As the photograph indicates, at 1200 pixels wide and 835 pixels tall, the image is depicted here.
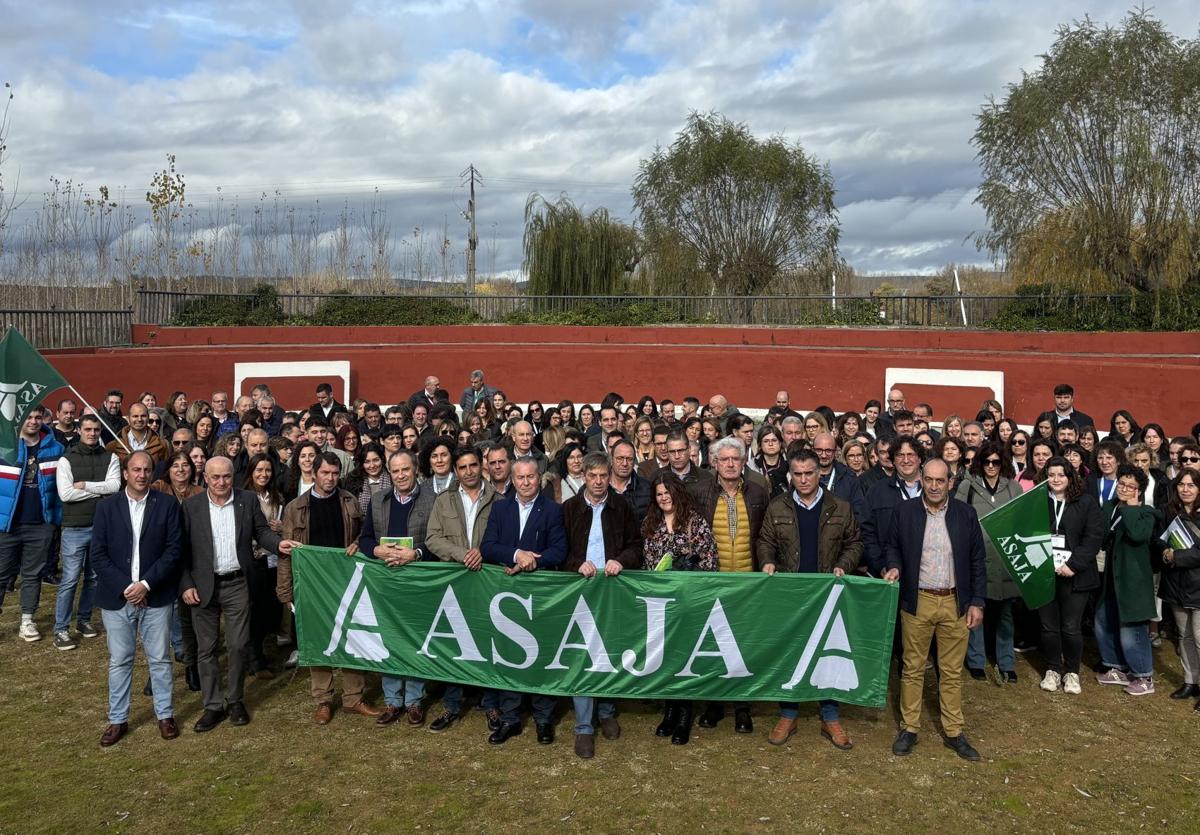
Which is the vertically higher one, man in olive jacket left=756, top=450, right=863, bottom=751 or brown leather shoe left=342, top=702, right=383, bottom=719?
man in olive jacket left=756, top=450, right=863, bottom=751

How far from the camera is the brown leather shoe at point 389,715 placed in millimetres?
6614

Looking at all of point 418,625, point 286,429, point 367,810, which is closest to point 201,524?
point 418,625

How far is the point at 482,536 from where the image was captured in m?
6.61

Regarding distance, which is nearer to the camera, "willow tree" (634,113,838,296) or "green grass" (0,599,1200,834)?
"green grass" (0,599,1200,834)

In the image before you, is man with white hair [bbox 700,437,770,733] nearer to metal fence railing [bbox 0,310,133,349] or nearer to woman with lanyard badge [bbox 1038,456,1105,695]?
woman with lanyard badge [bbox 1038,456,1105,695]

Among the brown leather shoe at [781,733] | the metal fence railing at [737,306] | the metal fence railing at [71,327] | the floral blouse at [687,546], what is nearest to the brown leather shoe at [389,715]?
the floral blouse at [687,546]

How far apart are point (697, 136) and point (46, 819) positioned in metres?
24.9

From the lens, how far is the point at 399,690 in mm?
6734

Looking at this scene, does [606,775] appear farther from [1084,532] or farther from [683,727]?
[1084,532]

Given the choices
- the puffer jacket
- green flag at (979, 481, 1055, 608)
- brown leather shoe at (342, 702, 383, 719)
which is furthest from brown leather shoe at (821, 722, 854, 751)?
the puffer jacket

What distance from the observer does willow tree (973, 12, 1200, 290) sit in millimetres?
18859

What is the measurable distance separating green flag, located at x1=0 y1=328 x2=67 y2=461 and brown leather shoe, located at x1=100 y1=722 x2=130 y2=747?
3222 millimetres

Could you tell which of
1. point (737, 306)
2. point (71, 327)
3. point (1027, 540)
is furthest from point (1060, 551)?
point (71, 327)

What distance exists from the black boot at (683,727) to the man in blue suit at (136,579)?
3508mm
